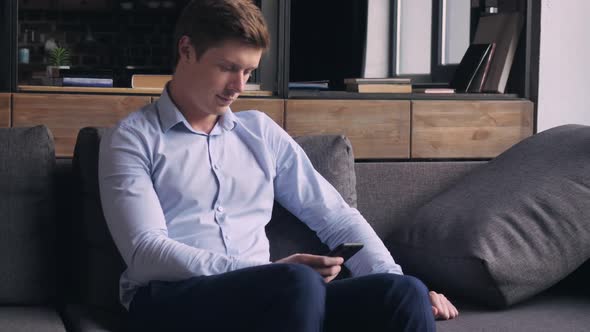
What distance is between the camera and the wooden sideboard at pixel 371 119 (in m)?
2.97

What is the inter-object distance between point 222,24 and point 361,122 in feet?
4.84

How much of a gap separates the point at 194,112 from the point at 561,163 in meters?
0.89

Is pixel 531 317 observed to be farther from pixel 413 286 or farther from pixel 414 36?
pixel 414 36

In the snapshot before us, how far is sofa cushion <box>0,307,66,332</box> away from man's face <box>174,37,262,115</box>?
0.53 metres

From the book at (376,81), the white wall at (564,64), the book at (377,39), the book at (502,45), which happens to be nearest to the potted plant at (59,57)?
the book at (377,39)

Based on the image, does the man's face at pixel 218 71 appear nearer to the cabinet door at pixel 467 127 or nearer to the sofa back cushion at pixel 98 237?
the sofa back cushion at pixel 98 237

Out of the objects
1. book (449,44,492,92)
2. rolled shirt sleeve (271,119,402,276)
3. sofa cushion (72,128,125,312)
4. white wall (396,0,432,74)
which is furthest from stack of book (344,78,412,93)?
sofa cushion (72,128,125,312)

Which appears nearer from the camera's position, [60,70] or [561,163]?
[561,163]

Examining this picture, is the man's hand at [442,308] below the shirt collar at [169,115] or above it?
below

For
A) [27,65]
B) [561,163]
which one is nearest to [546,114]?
[561,163]

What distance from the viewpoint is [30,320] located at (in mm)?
1773

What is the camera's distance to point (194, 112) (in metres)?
1.93

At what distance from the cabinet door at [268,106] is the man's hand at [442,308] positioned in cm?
138

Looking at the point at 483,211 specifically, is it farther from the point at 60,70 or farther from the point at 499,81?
the point at 60,70
